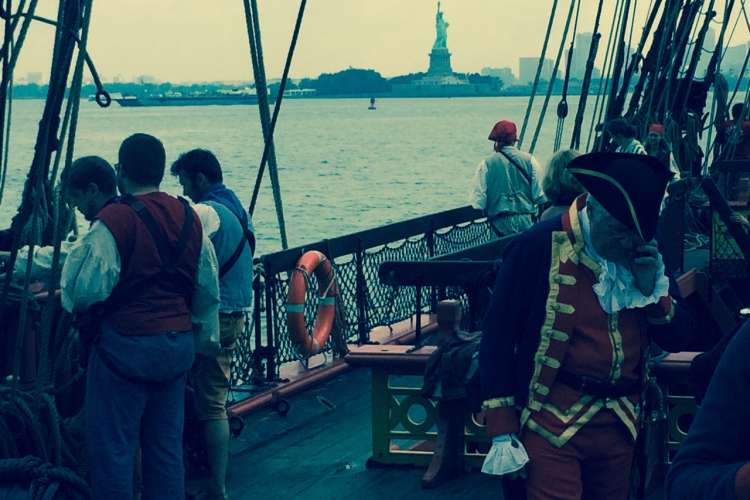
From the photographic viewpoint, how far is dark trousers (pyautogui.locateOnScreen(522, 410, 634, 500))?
4.38m

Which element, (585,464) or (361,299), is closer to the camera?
(585,464)

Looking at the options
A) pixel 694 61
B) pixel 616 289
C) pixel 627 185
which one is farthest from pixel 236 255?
pixel 694 61

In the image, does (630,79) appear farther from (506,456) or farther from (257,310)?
(506,456)

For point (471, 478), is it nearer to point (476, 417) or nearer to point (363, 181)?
point (476, 417)

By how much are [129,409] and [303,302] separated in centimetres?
452

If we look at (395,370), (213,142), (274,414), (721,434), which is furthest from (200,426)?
(213,142)

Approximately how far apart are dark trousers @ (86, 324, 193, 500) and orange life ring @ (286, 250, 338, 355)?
4215 millimetres

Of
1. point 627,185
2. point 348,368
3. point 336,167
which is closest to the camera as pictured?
point 627,185

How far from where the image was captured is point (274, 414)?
350 inches

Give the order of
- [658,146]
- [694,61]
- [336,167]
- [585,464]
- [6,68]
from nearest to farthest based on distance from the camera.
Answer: [585,464] < [6,68] < [658,146] < [694,61] < [336,167]

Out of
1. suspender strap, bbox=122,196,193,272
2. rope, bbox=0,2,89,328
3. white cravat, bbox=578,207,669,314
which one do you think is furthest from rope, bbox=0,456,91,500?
white cravat, bbox=578,207,669,314

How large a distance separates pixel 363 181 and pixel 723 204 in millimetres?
71442

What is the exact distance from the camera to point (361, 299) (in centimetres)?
1141

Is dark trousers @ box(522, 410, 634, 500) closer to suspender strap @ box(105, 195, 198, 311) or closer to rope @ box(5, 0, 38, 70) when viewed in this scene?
suspender strap @ box(105, 195, 198, 311)
